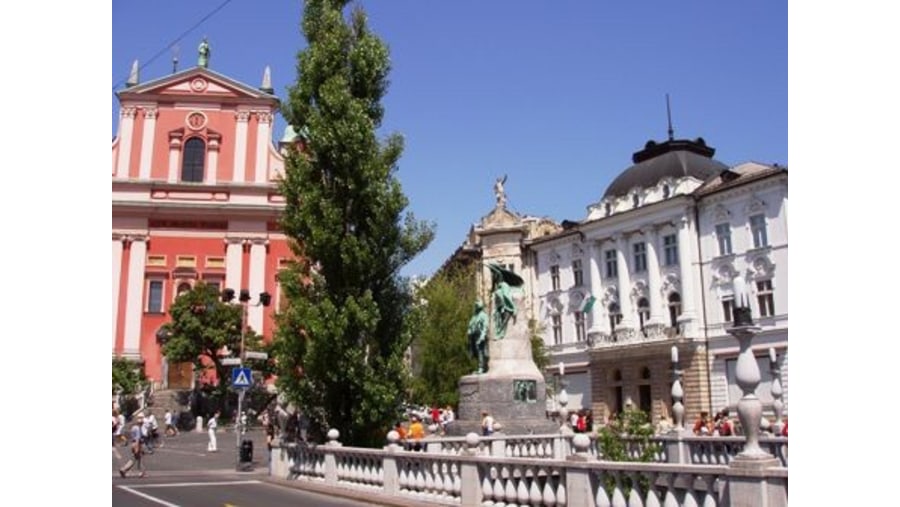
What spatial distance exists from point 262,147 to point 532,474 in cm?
2870

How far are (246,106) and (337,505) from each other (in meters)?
27.8

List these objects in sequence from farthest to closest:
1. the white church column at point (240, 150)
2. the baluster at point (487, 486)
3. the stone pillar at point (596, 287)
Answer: the white church column at point (240, 150), the stone pillar at point (596, 287), the baluster at point (487, 486)

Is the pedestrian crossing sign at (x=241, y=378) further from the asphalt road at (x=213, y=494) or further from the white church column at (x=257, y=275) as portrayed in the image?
the white church column at (x=257, y=275)

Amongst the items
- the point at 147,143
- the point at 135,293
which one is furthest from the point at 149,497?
the point at 147,143


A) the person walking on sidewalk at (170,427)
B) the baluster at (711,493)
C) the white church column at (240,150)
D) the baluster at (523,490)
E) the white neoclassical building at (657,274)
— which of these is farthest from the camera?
the white church column at (240,150)

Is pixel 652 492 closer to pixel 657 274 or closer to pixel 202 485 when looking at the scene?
pixel 202 485

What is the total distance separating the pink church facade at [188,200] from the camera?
30750mm

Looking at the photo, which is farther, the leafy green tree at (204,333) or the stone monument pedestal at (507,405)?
the leafy green tree at (204,333)

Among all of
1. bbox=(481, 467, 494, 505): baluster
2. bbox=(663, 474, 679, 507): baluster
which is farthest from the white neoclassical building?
bbox=(663, 474, 679, 507): baluster

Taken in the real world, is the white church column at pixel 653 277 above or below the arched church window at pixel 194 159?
below

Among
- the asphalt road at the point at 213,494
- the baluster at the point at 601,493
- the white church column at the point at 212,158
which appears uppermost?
the white church column at the point at 212,158

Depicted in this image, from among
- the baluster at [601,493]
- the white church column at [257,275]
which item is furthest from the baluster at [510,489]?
the white church column at [257,275]

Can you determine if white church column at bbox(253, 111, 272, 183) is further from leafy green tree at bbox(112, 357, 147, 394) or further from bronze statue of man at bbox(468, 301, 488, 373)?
bronze statue of man at bbox(468, 301, 488, 373)

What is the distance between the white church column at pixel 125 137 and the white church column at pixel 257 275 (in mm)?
5798
